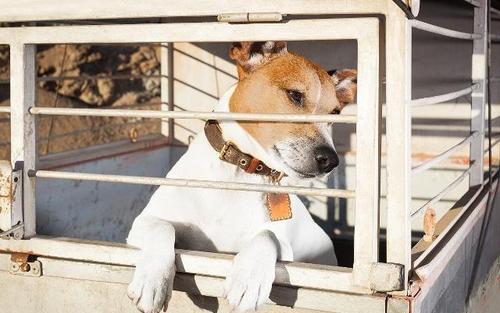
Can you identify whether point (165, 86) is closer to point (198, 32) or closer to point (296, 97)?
point (296, 97)

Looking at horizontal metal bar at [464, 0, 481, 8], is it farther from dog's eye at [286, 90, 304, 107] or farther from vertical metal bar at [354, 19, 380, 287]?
vertical metal bar at [354, 19, 380, 287]

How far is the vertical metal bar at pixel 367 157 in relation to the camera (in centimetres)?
187

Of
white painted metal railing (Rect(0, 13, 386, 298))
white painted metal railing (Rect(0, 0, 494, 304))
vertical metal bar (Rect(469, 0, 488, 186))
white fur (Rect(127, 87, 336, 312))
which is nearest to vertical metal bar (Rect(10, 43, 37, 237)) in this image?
white painted metal railing (Rect(0, 13, 386, 298))

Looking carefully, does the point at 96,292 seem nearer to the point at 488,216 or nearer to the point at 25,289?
the point at 25,289

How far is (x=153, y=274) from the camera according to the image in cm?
204

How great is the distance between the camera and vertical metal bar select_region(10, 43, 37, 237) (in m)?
2.26

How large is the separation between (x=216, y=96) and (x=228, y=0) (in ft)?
9.17

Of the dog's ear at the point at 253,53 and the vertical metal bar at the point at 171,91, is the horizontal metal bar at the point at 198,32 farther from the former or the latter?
the vertical metal bar at the point at 171,91

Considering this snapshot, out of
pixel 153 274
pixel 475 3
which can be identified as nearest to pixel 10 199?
pixel 153 274

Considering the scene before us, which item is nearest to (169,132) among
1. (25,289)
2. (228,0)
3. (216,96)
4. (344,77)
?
(216,96)

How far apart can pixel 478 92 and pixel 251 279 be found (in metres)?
1.83

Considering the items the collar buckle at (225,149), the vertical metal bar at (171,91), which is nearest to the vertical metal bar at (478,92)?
the collar buckle at (225,149)

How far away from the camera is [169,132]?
15.9 feet

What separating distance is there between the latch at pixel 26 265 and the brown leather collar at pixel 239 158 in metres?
0.74
